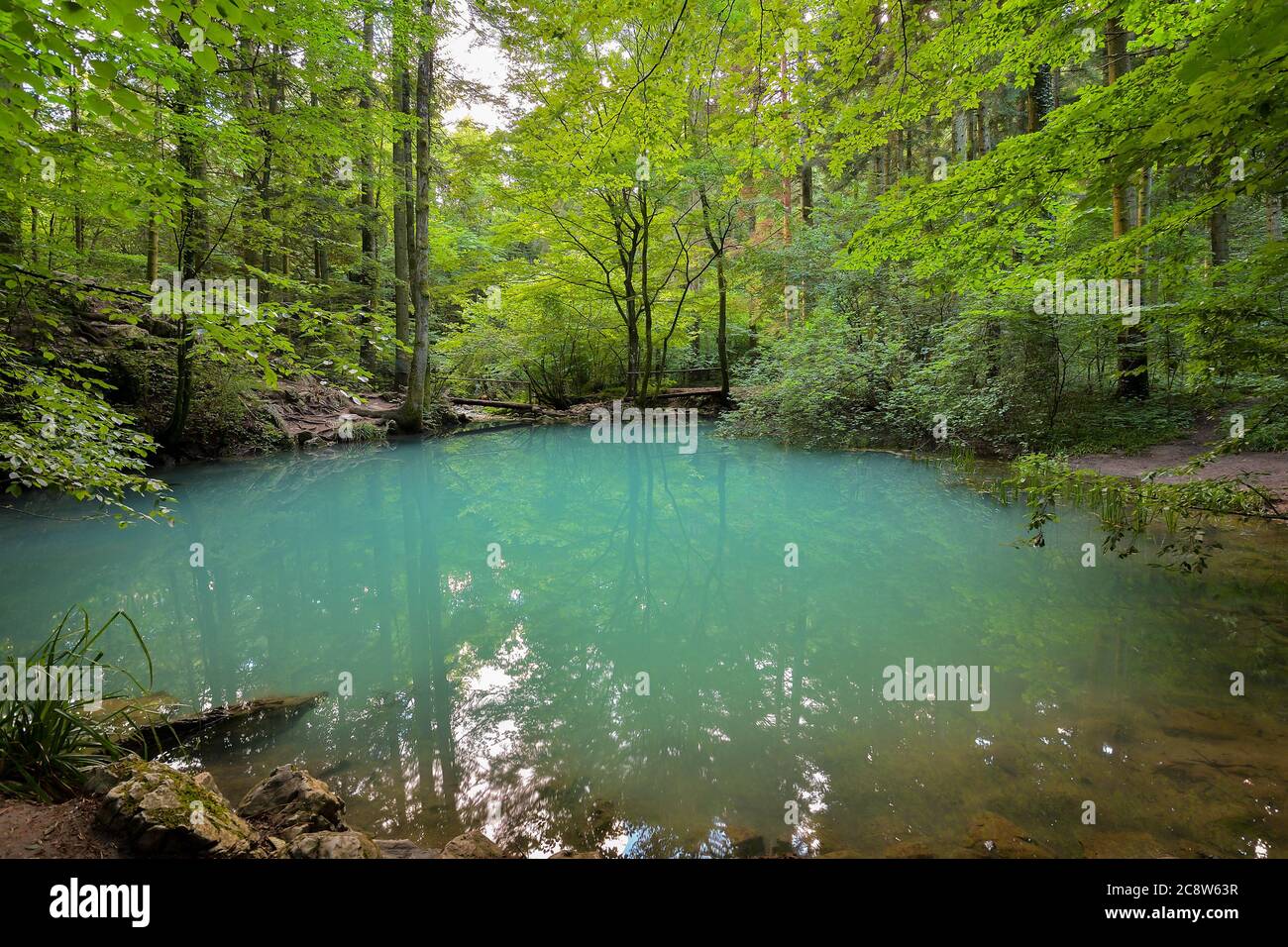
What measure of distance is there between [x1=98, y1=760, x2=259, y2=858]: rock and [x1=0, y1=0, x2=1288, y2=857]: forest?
51 centimetres

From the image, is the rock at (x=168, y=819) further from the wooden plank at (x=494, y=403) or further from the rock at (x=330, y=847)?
the wooden plank at (x=494, y=403)

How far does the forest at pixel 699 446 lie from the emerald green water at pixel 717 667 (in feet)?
0.14

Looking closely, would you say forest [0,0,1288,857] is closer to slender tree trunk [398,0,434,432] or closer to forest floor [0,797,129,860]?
slender tree trunk [398,0,434,432]

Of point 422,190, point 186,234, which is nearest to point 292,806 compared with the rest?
point 186,234

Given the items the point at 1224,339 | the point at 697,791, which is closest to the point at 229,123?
the point at 697,791

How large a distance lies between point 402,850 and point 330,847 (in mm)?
404

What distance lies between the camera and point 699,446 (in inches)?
609

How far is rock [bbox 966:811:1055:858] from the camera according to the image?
2278mm

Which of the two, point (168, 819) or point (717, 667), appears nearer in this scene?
point (168, 819)

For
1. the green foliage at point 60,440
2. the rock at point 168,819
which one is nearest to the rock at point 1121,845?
the rock at point 168,819

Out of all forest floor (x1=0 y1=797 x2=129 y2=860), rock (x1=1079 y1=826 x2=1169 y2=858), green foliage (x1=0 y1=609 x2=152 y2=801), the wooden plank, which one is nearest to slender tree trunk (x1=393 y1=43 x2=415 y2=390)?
the wooden plank

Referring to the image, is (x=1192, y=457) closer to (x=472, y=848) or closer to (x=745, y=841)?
(x=745, y=841)

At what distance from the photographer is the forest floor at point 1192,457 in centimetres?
718

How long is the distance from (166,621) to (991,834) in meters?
6.08
